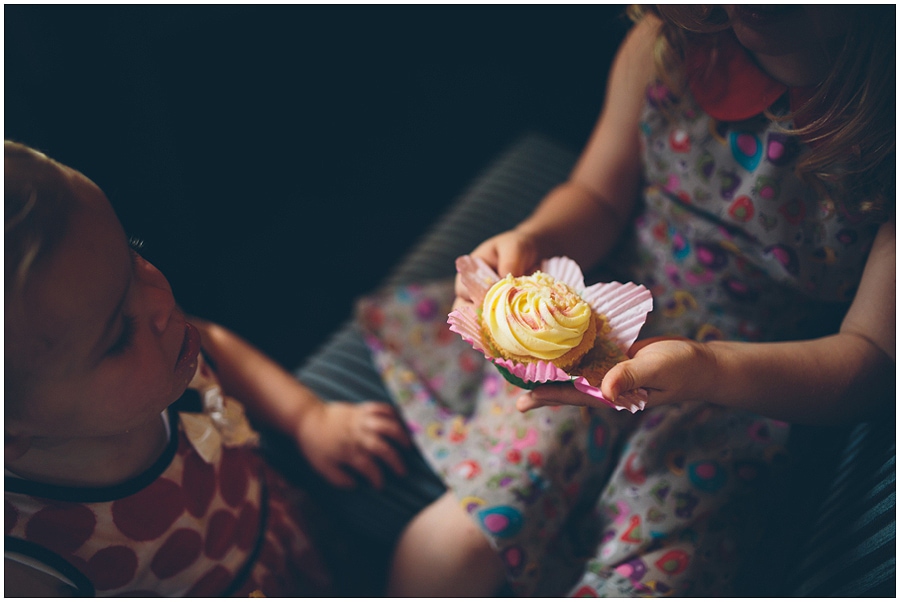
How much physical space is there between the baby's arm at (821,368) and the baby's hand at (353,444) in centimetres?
36

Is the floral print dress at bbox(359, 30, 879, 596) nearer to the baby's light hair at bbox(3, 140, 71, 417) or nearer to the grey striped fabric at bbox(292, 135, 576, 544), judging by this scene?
the grey striped fabric at bbox(292, 135, 576, 544)

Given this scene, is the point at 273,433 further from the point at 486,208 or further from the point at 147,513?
the point at 486,208

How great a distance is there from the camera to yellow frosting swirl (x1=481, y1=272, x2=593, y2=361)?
0.68 metres

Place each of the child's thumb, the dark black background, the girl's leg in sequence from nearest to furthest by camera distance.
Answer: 1. the child's thumb
2. the girl's leg
3. the dark black background

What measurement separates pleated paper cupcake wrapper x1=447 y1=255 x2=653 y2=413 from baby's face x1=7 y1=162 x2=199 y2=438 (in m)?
0.30

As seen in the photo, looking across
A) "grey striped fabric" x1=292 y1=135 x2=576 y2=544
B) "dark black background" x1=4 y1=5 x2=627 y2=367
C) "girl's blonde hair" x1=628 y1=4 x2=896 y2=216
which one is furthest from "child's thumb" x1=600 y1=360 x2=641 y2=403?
"dark black background" x1=4 y1=5 x2=627 y2=367

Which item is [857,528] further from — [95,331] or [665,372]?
[95,331]

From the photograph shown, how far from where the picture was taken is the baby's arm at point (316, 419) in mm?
980

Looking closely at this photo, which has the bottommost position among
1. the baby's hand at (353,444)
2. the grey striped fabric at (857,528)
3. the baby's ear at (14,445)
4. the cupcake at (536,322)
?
the baby's hand at (353,444)

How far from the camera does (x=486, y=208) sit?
52.7 inches

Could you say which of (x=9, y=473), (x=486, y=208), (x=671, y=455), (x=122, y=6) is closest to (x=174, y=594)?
(x=9, y=473)

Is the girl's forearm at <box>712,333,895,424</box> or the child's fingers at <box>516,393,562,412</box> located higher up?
the girl's forearm at <box>712,333,895,424</box>

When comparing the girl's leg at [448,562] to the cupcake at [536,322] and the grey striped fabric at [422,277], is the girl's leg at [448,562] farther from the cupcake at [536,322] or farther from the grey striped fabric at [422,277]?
the cupcake at [536,322]

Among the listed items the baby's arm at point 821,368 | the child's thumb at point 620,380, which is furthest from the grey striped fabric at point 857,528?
the child's thumb at point 620,380
